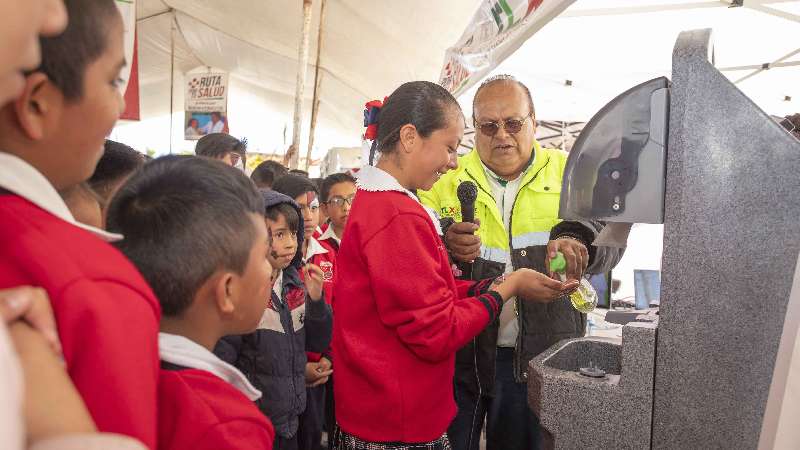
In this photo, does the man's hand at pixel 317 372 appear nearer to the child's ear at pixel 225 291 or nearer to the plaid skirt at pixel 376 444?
the plaid skirt at pixel 376 444

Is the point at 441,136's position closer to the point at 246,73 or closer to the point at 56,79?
the point at 56,79

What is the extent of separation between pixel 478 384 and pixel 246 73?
13568 mm

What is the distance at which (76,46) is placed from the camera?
0.76 m

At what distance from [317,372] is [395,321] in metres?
1.23

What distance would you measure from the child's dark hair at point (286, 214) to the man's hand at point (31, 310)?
1.83m

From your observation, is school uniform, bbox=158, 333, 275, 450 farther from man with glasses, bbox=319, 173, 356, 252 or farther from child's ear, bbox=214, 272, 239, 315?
man with glasses, bbox=319, 173, 356, 252

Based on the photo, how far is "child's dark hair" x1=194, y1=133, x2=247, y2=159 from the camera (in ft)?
12.6

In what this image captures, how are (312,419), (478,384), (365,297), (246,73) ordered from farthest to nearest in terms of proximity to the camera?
(246,73) < (312,419) < (478,384) < (365,297)

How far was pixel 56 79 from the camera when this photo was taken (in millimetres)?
747

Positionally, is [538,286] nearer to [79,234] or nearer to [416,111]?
[416,111]

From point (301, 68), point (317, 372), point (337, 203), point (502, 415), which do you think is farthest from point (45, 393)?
point (301, 68)

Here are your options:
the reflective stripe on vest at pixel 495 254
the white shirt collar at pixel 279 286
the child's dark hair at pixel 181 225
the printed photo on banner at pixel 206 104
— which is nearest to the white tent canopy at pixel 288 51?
the printed photo on banner at pixel 206 104

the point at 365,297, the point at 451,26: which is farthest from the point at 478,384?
the point at 451,26

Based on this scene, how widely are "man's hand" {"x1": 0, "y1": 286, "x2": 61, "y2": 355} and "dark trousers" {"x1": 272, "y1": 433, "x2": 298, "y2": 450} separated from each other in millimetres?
1812
